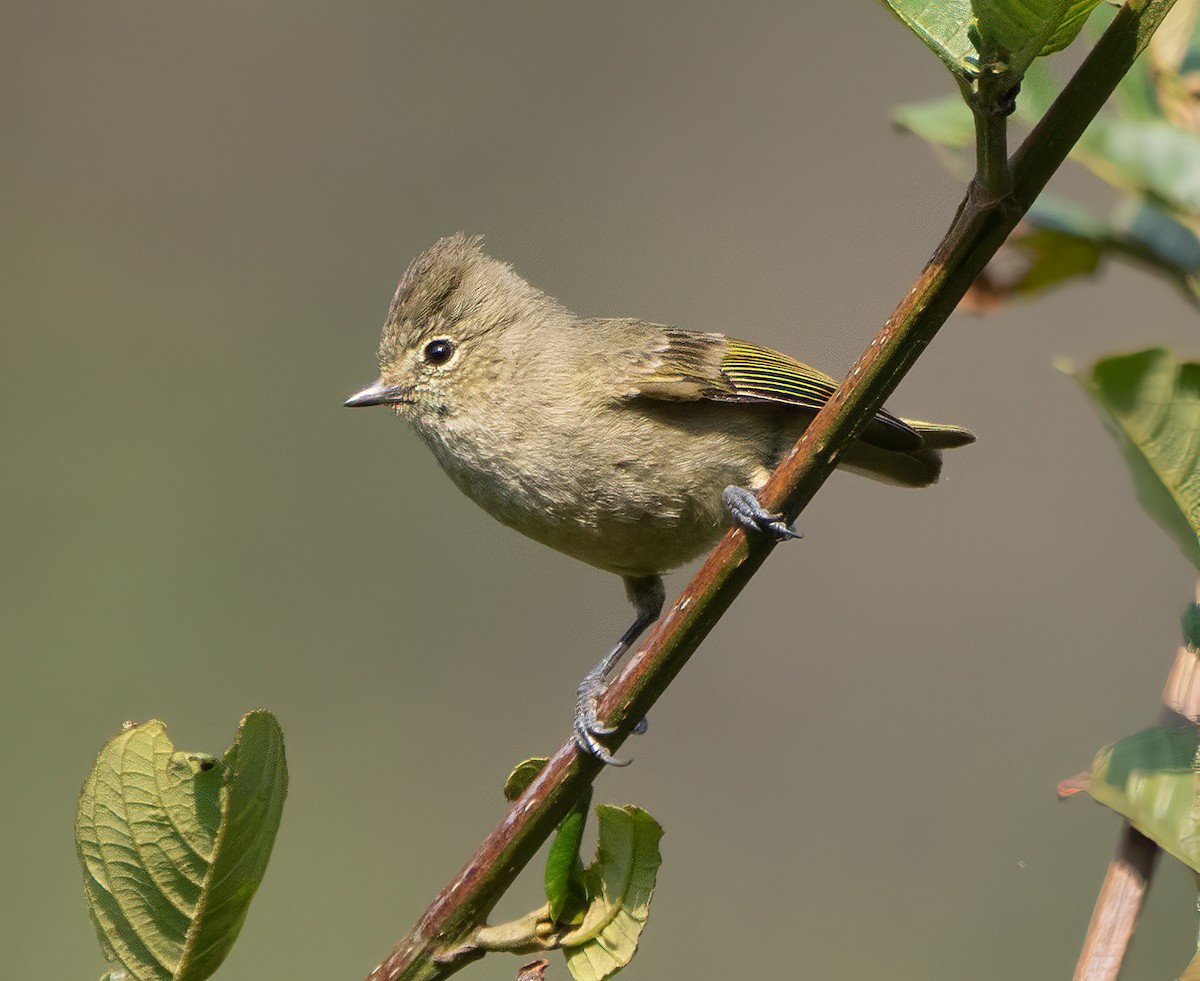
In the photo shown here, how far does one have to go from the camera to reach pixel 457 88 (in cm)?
920

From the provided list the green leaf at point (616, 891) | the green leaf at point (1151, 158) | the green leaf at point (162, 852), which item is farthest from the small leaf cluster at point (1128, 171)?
the green leaf at point (162, 852)

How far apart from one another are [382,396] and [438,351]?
→ 20 centimetres

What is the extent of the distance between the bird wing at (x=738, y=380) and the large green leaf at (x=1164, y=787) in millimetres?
2059

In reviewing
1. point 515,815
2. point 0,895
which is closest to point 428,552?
point 0,895

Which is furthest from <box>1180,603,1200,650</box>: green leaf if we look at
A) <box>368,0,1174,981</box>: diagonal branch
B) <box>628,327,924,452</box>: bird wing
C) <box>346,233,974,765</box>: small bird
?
<box>628,327,924,452</box>: bird wing

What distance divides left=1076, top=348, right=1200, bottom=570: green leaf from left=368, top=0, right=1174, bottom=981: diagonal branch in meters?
0.17

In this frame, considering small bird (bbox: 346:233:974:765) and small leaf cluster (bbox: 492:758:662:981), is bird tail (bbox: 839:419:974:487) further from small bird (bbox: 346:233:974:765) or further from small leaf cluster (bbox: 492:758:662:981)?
small leaf cluster (bbox: 492:758:662:981)

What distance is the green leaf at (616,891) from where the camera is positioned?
1347 millimetres

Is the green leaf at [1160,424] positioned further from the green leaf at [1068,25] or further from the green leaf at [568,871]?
the green leaf at [568,871]

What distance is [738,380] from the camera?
3.34 m

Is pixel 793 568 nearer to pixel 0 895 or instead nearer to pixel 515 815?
pixel 0 895

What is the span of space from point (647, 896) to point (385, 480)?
641cm

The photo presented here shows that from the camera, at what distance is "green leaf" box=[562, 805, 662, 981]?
1347 millimetres

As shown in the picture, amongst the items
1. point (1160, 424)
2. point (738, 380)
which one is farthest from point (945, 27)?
point (738, 380)
